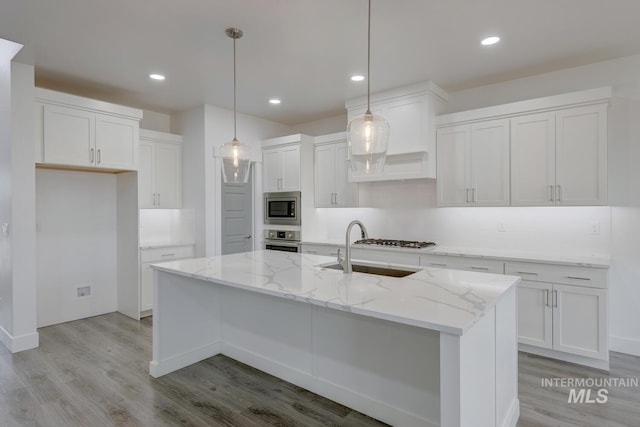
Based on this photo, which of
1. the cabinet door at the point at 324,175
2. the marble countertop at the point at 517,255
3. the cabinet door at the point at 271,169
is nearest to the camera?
the marble countertop at the point at 517,255

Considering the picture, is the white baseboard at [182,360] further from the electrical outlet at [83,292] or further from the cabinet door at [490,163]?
the cabinet door at [490,163]

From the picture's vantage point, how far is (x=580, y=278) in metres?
3.03

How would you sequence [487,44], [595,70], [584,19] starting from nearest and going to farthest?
[584,19] → [487,44] → [595,70]

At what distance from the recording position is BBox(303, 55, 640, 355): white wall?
128 inches

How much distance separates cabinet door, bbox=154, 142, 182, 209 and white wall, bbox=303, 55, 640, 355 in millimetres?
3221

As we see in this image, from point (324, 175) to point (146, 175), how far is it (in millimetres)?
2307

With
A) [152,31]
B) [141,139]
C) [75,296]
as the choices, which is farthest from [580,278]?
[75,296]

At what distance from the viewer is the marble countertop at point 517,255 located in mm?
3049

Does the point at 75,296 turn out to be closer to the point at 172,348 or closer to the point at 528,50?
the point at 172,348

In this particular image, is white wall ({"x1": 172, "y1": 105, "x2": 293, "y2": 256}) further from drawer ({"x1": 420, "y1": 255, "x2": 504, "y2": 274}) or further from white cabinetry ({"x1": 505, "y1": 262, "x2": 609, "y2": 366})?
white cabinetry ({"x1": 505, "y1": 262, "x2": 609, "y2": 366})

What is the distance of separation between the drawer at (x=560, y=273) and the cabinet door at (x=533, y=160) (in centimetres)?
62

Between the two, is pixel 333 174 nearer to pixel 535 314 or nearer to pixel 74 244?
pixel 535 314

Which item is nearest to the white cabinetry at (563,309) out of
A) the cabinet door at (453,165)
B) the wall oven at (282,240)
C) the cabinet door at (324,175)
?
the cabinet door at (453,165)

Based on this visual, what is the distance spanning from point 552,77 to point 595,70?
1.13 ft
